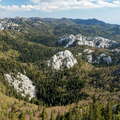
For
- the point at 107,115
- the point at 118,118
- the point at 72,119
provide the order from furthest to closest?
the point at 72,119, the point at 107,115, the point at 118,118

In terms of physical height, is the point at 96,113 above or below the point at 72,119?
above

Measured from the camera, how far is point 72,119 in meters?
193

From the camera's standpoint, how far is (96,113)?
16775 centimetres

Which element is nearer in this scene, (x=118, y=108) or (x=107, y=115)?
(x=107, y=115)

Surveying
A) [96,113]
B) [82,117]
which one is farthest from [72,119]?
[96,113]

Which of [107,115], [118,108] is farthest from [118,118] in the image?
[118,108]

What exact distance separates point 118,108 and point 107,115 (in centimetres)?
3421

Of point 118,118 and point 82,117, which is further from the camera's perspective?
point 82,117

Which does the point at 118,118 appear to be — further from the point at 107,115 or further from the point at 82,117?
the point at 82,117

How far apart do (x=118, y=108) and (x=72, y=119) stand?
1485 inches

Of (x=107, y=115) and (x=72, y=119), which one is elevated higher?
(x=107, y=115)

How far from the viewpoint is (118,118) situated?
520 ft

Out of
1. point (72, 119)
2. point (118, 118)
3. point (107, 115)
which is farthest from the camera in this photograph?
point (72, 119)

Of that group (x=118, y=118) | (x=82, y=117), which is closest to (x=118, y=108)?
(x=82, y=117)
